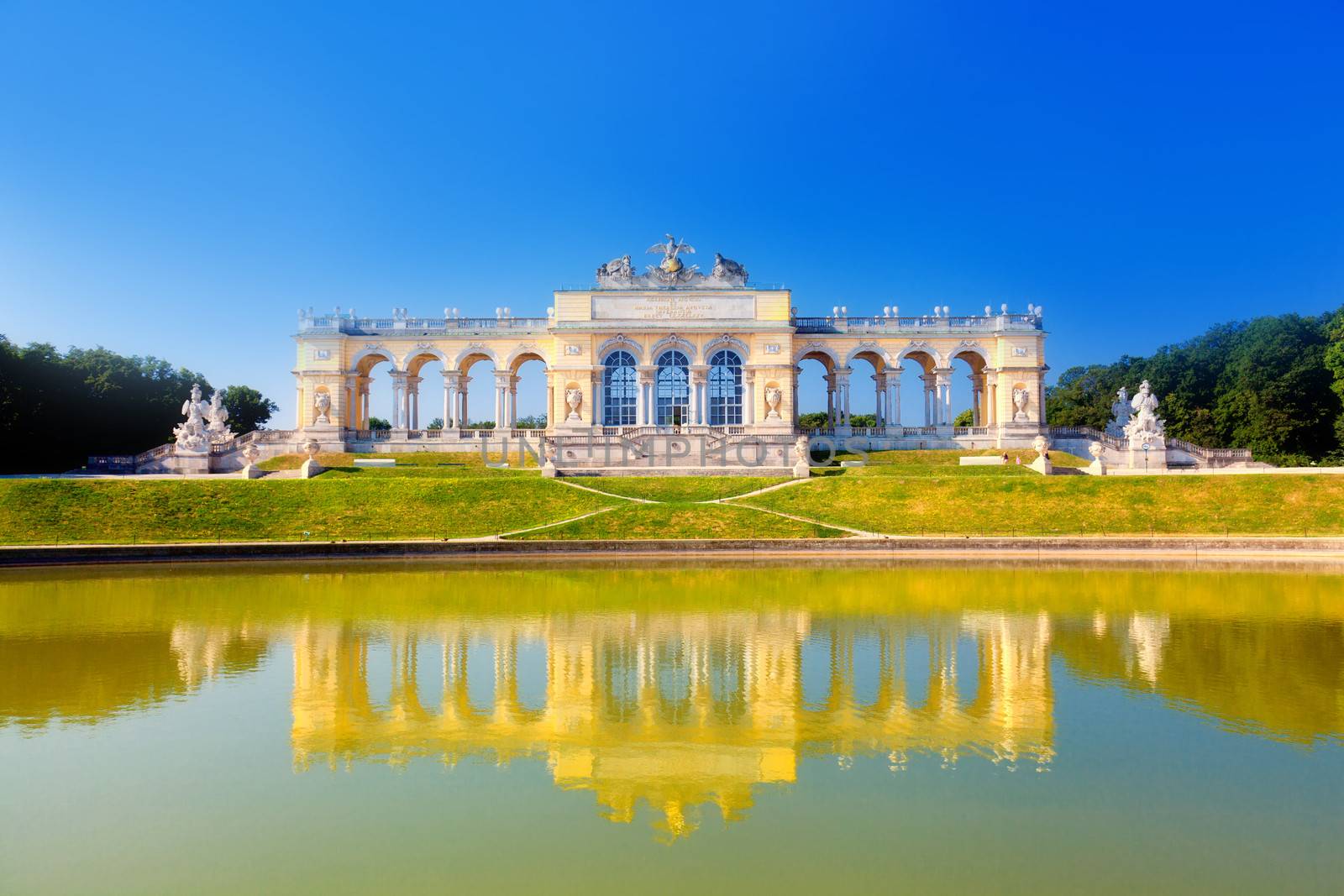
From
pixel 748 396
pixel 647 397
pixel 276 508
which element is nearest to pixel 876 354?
pixel 748 396

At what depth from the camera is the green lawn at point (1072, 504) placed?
1045 inches

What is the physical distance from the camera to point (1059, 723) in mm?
8633

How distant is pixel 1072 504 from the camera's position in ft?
93.8

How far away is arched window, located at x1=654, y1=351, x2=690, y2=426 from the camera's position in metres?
48.4

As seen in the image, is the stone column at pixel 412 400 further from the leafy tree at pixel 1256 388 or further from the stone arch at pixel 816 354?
the leafy tree at pixel 1256 388

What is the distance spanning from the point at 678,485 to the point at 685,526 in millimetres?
6072

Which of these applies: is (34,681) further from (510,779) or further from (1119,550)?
(1119,550)

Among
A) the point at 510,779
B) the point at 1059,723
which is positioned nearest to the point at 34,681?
the point at 510,779

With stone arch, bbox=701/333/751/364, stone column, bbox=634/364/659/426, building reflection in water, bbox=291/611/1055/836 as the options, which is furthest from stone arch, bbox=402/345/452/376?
building reflection in water, bbox=291/611/1055/836

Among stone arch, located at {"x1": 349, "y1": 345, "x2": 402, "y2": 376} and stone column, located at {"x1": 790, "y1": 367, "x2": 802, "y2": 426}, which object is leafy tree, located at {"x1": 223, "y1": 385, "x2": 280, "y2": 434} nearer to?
stone arch, located at {"x1": 349, "y1": 345, "x2": 402, "y2": 376}

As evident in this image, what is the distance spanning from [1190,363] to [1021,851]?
69545 mm

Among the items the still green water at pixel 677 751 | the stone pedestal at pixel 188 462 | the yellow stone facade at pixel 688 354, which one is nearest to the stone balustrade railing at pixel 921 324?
the yellow stone facade at pixel 688 354

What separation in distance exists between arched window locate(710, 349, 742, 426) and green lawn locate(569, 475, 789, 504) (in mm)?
14342

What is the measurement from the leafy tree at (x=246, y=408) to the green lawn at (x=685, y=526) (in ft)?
135
